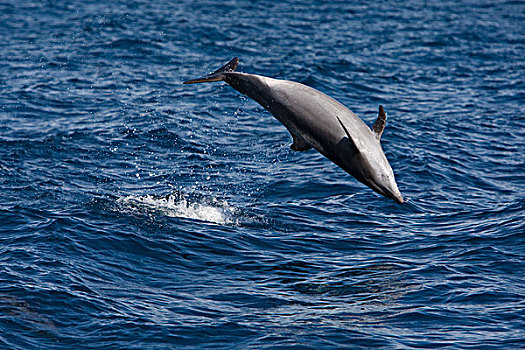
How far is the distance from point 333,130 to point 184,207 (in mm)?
7040

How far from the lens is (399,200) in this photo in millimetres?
10312

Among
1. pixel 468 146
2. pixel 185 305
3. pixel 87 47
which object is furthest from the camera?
pixel 87 47

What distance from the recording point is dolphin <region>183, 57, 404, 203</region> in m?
10.2

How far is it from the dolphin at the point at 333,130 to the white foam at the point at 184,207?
17.8ft

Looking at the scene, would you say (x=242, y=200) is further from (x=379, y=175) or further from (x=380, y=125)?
(x=379, y=175)

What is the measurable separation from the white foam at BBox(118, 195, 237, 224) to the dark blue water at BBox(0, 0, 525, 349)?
2.7 inches

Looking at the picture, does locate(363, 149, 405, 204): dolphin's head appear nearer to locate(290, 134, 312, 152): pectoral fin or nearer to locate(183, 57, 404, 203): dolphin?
locate(183, 57, 404, 203): dolphin

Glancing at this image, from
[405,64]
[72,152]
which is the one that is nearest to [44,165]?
[72,152]

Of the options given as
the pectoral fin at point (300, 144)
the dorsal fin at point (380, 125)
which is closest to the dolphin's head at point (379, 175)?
the dorsal fin at point (380, 125)

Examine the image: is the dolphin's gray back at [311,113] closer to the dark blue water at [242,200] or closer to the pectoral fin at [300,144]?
the pectoral fin at [300,144]

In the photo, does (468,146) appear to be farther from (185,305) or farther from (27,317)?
(27,317)

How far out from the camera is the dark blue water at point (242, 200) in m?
11.6

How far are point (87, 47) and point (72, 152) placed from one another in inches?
477

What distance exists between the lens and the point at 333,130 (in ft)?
34.2
